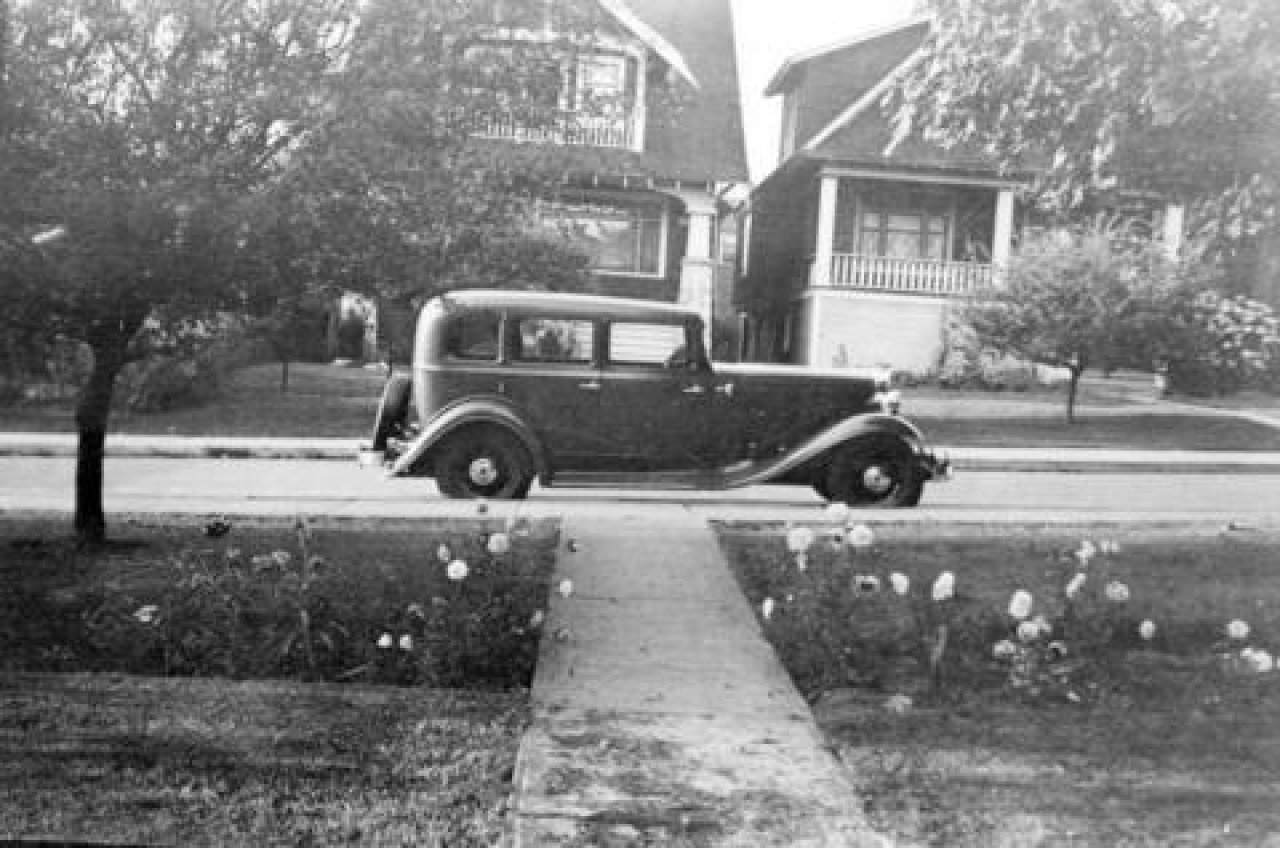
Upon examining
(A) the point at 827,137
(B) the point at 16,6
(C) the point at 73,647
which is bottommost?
(C) the point at 73,647

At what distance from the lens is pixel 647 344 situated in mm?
10242

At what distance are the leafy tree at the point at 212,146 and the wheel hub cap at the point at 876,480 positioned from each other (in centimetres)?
481

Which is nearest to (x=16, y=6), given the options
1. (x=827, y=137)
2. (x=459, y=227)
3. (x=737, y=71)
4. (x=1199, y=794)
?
(x=459, y=227)

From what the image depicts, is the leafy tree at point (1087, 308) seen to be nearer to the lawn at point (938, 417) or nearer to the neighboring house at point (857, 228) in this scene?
the lawn at point (938, 417)

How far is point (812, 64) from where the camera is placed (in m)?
23.4

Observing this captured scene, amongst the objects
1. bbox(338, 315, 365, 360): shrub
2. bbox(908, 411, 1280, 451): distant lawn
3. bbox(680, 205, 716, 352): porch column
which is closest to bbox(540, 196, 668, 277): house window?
bbox(680, 205, 716, 352): porch column

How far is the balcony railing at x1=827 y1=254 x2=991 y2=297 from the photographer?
22859mm

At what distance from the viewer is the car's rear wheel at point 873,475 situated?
1034cm

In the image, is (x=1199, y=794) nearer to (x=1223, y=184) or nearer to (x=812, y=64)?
(x=1223, y=184)

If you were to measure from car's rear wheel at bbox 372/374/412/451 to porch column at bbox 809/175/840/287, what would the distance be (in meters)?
Answer: 13.0

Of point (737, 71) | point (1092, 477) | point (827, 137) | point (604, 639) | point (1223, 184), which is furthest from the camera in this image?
point (827, 137)

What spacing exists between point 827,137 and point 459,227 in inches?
634

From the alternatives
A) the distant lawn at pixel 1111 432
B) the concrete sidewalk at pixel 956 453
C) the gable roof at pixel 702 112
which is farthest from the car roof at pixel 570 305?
the gable roof at pixel 702 112

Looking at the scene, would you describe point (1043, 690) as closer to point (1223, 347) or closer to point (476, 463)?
point (476, 463)
